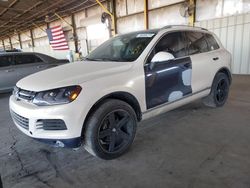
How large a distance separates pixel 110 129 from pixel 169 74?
3.76 ft

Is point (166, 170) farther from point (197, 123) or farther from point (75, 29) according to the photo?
point (75, 29)

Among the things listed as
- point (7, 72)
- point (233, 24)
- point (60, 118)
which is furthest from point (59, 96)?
point (233, 24)

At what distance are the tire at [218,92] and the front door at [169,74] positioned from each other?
2.85ft

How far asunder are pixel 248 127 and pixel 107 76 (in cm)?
235

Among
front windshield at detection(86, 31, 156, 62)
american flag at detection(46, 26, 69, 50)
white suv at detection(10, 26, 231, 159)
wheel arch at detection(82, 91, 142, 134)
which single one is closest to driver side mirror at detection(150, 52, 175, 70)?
white suv at detection(10, 26, 231, 159)

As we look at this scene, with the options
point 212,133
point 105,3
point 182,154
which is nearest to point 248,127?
point 212,133

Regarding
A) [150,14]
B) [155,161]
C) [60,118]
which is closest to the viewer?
[60,118]

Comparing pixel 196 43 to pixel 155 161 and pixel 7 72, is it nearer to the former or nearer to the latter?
pixel 155 161

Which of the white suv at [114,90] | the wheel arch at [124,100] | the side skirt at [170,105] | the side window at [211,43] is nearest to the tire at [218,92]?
the side skirt at [170,105]

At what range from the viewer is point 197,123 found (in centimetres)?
336

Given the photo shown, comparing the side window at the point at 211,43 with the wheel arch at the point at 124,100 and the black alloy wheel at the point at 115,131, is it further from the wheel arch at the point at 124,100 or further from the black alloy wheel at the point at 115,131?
the black alloy wheel at the point at 115,131

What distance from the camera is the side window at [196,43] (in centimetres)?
331

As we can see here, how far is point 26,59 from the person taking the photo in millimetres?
6273

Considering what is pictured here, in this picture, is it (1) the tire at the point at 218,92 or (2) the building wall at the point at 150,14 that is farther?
(2) the building wall at the point at 150,14
